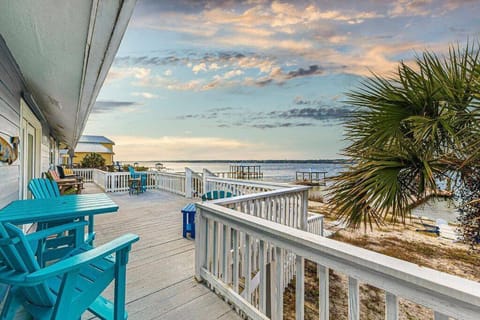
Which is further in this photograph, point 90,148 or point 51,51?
point 90,148

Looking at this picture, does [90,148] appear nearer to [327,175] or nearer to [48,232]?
[48,232]

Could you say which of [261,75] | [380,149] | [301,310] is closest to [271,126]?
[261,75]

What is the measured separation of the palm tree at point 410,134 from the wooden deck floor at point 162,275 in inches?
75.8

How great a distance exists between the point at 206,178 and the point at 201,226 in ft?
13.7

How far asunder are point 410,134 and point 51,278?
344 centimetres

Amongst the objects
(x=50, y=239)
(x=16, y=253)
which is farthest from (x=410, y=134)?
(x=50, y=239)

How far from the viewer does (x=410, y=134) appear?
2.71 m

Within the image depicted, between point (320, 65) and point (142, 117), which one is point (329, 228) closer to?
point (320, 65)

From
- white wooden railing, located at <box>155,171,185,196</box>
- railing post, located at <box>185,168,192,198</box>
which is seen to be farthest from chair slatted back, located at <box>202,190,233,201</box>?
white wooden railing, located at <box>155,171,185,196</box>

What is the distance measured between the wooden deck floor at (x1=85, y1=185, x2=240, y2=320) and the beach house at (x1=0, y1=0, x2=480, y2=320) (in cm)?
1

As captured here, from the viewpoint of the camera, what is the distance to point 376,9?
611 cm

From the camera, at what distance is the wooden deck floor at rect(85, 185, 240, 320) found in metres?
2.02

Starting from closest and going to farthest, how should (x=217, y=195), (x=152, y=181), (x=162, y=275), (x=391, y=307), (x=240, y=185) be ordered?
(x=391, y=307) < (x=162, y=275) < (x=217, y=195) < (x=240, y=185) < (x=152, y=181)

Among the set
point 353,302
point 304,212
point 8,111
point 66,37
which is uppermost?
point 66,37
